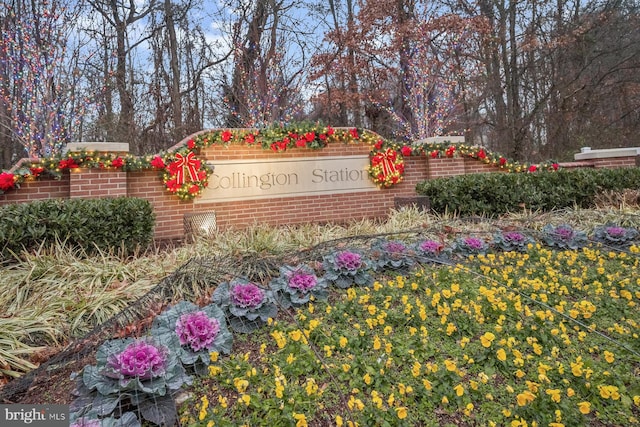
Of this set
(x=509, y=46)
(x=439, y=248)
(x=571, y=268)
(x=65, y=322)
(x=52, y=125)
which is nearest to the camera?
(x=65, y=322)

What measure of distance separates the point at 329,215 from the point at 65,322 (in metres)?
4.34

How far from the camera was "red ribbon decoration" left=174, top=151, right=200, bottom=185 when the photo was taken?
5.14 metres

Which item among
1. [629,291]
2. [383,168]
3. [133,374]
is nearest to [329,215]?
[383,168]

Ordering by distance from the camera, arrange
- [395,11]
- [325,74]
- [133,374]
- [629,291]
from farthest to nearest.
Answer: [325,74] < [395,11] < [629,291] < [133,374]

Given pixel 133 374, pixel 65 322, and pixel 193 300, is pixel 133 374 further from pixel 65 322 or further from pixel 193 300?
pixel 65 322

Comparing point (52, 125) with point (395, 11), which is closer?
point (52, 125)

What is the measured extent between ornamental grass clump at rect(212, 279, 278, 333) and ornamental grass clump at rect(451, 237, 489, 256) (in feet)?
6.18

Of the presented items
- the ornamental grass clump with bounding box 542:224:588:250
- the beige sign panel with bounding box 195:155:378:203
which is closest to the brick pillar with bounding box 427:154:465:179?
the beige sign panel with bounding box 195:155:378:203

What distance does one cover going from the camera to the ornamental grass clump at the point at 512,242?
3.30 metres

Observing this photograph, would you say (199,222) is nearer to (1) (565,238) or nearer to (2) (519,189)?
(1) (565,238)

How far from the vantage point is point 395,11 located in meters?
11.1

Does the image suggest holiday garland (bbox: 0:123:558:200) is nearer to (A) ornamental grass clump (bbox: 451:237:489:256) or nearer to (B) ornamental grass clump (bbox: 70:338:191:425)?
(A) ornamental grass clump (bbox: 451:237:489:256)

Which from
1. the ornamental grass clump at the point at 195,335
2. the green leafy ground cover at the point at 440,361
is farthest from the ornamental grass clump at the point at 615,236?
the ornamental grass clump at the point at 195,335

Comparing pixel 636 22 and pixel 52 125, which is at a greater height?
pixel 636 22
